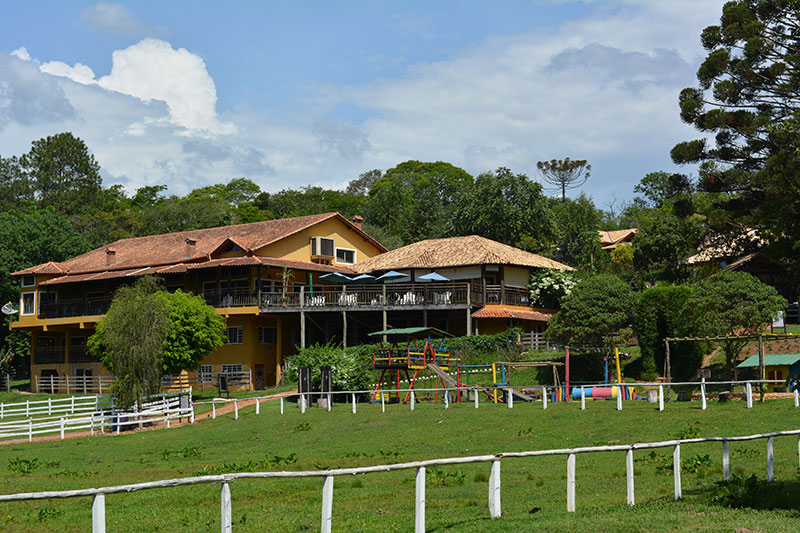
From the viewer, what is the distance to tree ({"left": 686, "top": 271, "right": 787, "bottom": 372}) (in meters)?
39.3

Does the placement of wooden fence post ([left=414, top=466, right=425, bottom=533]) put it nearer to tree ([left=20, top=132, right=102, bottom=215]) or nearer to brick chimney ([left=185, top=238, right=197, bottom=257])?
brick chimney ([left=185, top=238, right=197, bottom=257])

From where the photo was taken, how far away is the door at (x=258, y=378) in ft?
183

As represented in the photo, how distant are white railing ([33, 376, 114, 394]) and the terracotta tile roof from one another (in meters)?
23.0

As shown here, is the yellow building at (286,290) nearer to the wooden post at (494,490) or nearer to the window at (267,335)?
the window at (267,335)

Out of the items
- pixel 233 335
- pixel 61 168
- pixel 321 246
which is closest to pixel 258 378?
pixel 233 335

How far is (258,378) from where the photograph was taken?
A: 185 ft

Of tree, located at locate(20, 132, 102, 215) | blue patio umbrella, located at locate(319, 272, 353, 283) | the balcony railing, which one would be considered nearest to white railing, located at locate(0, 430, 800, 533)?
the balcony railing

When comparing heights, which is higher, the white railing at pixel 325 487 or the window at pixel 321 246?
the window at pixel 321 246

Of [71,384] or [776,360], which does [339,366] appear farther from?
[71,384]

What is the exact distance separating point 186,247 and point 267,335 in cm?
907

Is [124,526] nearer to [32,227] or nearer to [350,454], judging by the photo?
[350,454]

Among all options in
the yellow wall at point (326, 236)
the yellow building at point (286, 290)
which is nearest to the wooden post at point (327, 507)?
the yellow building at point (286, 290)

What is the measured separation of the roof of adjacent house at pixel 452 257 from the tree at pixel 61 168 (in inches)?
2355

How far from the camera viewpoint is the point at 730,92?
152 feet
